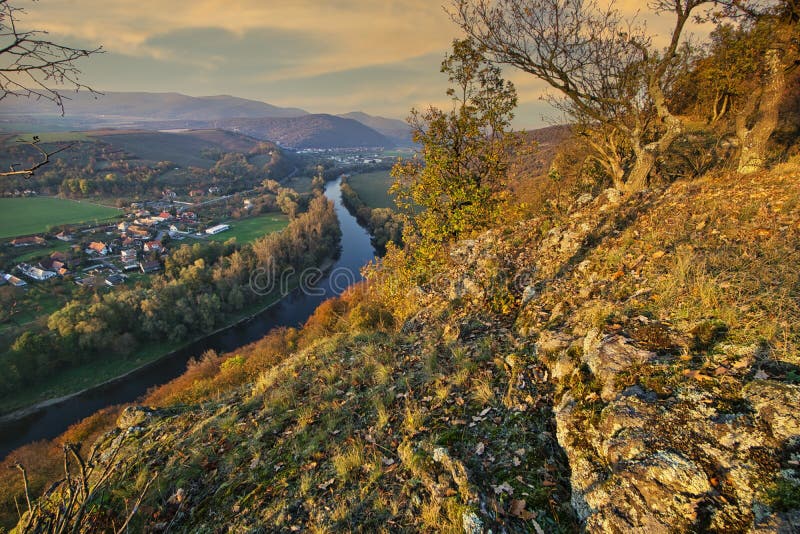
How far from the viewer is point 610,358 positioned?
4.93 m

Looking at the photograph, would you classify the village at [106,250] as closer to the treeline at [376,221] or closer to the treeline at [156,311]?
the treeline at [156,311]

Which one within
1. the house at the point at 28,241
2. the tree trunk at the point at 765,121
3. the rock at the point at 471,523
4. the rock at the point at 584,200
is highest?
the tree trunk at the point at 765,121

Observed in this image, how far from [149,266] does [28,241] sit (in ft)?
90.7

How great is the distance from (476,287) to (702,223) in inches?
224

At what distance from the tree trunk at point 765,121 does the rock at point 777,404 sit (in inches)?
410

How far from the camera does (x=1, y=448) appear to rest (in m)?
30.8

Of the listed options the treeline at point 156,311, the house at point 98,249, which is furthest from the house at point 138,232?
the treeline at point 156,311

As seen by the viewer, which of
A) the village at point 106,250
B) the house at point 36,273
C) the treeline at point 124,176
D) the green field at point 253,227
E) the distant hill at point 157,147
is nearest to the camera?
the house at point 36,273

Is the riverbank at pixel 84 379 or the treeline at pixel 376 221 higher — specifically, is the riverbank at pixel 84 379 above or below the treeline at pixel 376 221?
below

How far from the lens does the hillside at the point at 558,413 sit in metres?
3.43

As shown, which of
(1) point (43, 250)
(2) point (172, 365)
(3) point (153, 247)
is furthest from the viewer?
(3) point (153, 247)

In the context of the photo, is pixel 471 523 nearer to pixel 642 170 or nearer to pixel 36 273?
pixel 642 170

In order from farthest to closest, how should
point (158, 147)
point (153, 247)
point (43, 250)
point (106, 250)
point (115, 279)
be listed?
point (158, 147) < point (153, 247) < point (106, 250) < point (43, 250) < point (115, 279)

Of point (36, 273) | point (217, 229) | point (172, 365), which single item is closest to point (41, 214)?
point (36, 273)
